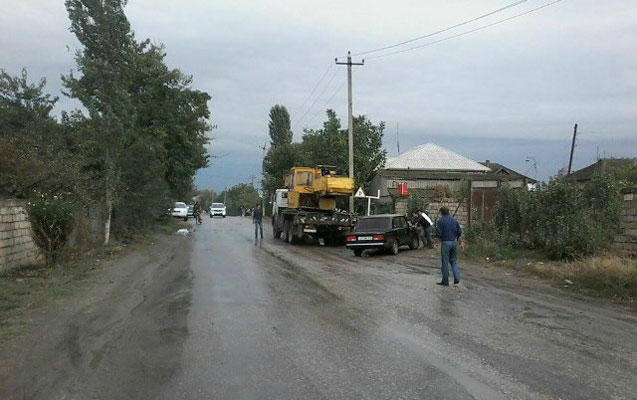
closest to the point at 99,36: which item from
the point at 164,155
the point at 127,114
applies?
the point at 127,114

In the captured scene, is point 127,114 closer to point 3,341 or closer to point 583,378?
point 3,341

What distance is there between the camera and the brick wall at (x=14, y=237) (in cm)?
1362

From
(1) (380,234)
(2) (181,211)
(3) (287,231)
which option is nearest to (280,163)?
(2) (181,211)

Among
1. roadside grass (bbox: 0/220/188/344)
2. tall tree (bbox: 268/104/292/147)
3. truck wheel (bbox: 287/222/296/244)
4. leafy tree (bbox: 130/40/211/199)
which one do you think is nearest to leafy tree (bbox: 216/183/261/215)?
tall tree (bbox: 268/104/292/147)

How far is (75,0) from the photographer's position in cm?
2642

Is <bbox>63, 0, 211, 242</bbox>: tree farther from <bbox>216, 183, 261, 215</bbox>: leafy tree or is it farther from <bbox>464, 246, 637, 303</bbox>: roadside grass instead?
<bbox>216, 183, 261, 215</bbox>: leafy tree

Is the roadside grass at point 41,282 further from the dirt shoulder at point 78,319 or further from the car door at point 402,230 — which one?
the car door at point 402,230

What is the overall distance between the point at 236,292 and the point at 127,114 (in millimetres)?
14165

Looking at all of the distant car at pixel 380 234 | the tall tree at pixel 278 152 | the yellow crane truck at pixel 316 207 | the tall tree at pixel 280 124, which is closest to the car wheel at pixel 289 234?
the yellow crane truck at pixel 316 207

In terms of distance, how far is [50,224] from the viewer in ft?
46.5

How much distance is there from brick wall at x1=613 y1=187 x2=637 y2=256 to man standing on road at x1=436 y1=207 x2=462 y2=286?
4.62 metres

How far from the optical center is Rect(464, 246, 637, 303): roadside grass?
11.6 meters

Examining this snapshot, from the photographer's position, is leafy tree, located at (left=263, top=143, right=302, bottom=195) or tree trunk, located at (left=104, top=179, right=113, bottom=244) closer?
tree trunk, located at (left=104, top=179, right=113, bottom=244)

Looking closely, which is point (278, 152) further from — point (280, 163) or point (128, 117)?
point (128, 117)
